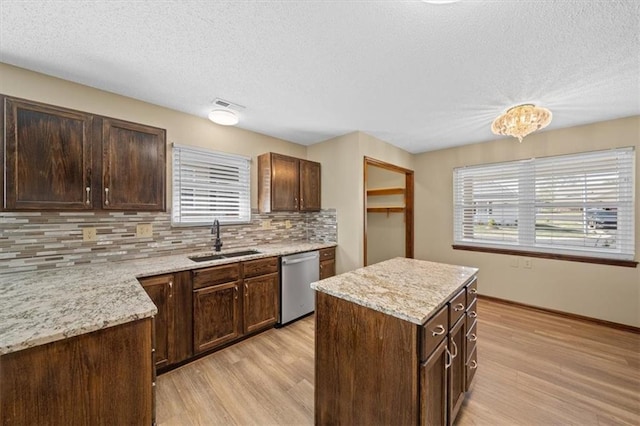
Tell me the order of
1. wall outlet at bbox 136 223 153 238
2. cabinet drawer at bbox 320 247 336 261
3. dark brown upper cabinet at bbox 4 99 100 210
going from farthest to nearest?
cabinet drawer at bbox 320 247 336 261 < wall outlet at bbox 136 223 153 238 < dark brown upper cabinet at bbox 4 99 100 210

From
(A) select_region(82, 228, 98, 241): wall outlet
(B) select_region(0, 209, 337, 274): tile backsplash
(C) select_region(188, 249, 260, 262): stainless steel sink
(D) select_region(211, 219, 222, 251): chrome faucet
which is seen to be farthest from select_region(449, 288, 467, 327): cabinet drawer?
(A) select_region(82, 228, 98, 241): wall outlet

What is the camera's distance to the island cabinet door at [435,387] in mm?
1070

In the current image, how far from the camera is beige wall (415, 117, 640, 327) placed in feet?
8.88

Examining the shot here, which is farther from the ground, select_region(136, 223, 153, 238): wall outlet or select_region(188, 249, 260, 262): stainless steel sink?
select_region(136, 223, 153, 238): wall outlet

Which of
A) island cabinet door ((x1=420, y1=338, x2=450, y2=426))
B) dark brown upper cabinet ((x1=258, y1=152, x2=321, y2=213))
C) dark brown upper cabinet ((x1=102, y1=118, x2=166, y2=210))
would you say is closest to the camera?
island cabinet door ((x1=420, y1=338, x2=450, y2=426))

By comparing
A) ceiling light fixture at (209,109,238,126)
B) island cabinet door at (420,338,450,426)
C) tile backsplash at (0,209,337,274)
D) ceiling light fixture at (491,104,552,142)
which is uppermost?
ceiling light fixture at (209,109,238,126)

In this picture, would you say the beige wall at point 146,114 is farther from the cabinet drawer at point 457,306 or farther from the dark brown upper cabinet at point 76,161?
the cabinet drawer at point 457,306

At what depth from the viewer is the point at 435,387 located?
119 cm

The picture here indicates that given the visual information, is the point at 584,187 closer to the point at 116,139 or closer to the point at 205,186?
the point at 205,186

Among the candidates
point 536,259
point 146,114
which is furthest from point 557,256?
point 146,114

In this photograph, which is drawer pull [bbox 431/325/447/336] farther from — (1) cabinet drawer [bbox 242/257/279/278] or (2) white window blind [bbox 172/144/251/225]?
(2) white window blind [bbox 172/144/251/225]

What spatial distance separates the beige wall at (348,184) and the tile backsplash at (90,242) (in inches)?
51.1

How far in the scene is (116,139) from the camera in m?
1.93

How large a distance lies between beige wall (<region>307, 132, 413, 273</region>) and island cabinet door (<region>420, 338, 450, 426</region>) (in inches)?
74.8
